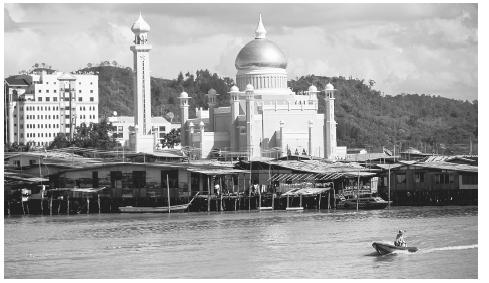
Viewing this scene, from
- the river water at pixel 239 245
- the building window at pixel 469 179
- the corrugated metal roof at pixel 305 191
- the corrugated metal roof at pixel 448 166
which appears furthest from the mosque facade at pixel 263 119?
the river water at pixel 239 245

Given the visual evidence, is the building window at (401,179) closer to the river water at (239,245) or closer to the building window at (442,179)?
the building window at (442,179)

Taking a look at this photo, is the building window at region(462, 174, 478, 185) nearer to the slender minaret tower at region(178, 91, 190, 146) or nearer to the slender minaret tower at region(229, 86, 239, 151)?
the slender minaret tower at region(229, 86, 239, 151)

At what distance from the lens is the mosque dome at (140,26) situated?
9444cm

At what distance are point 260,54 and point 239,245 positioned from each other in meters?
54.8

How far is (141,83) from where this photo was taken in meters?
93.9

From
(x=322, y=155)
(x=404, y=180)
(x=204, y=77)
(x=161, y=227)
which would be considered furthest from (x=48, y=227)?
(x=204, y=77)

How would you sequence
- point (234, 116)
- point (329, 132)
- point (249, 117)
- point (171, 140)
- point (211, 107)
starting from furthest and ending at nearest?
point (171, 140) < point (211, 107) < point (234, 116) < point (329, 132) < point (249, 117)

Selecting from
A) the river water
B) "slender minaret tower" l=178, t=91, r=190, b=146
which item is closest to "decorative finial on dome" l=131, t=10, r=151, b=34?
"slender minaret tower" l=178, t=91, r=190, b=146

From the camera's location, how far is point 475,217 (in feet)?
178

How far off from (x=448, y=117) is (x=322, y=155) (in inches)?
2353

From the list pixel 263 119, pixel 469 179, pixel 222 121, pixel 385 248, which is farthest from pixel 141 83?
pixel 385 248

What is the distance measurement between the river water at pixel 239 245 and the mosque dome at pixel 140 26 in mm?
37163

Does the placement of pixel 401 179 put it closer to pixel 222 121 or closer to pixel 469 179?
pixel 469 179
